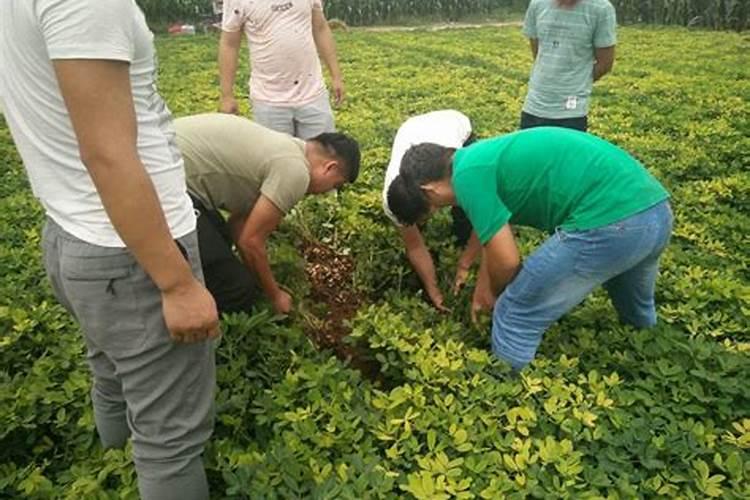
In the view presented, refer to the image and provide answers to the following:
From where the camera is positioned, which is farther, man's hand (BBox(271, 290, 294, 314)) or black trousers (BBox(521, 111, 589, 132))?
black trousers (BBox(521, 111, 589, 132))

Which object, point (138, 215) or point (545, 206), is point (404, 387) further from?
point (138, 215)

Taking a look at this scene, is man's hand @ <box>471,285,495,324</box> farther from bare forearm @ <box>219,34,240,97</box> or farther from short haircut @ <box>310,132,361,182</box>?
bare forearm @ <box>219,34,240,97</box>

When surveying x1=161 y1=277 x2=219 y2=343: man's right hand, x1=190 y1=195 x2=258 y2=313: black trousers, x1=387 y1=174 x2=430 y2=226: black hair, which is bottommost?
x1=190 y1=195 x2=258 y2=313: black trousers

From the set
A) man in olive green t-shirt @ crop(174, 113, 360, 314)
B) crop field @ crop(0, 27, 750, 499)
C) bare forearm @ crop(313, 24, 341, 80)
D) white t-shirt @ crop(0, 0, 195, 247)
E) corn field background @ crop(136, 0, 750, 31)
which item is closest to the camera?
white t-shirt @ crop(0, 0, 195, 247)

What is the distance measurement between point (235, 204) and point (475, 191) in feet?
3.77

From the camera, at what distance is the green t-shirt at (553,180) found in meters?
2.60

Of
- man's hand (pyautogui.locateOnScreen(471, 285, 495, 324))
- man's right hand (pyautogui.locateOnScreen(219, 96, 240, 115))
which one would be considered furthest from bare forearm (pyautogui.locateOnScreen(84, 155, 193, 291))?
man's right hand (pyautogui.locateOnScreen(219, 96, 240, 115))

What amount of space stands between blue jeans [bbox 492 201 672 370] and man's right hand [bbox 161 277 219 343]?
4.81 ft

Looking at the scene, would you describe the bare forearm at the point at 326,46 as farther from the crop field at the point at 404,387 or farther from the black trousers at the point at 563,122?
the black trousers at the point at 563,122

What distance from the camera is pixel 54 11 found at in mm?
1343

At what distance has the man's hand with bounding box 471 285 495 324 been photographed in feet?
10.3

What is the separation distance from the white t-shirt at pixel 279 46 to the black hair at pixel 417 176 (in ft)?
6.00

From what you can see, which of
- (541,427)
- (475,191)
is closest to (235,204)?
(475,191)

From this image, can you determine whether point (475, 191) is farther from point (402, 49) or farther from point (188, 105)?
point (402, 49)
